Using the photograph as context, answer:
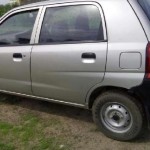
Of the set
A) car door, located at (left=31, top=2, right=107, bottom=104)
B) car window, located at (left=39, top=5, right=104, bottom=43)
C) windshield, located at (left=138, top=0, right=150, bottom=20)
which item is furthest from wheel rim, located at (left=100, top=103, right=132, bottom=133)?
windshield, located at (left=138, top=0, right=150, bottom=20)

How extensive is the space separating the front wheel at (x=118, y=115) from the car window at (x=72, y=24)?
771 mm

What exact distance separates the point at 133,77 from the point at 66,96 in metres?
1.12

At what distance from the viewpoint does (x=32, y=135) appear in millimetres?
4906

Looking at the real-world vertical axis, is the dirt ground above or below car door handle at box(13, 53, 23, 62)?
below

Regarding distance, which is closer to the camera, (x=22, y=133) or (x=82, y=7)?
(x=82, y=7)

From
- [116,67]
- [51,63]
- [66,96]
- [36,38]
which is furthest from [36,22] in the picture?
[116,67]

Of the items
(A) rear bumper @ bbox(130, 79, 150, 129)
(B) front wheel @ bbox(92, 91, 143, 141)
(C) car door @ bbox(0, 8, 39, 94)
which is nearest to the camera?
(A) rear bumper @ bbox(130, 79, 150, 129)

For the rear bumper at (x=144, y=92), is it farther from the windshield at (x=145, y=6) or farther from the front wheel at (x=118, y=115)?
the windshield at (x=145, y=6)

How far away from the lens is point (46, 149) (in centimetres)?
450

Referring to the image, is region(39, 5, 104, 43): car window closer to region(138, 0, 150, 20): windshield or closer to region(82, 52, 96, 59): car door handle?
region(82, 52, 96, 59): car door handle

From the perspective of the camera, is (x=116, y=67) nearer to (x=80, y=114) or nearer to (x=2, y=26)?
(x=80, y=114)

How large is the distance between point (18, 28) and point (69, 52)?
1.20m

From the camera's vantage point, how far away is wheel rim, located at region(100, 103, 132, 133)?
14.5 feet

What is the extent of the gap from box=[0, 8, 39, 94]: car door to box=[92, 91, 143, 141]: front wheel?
1226 millimetres
